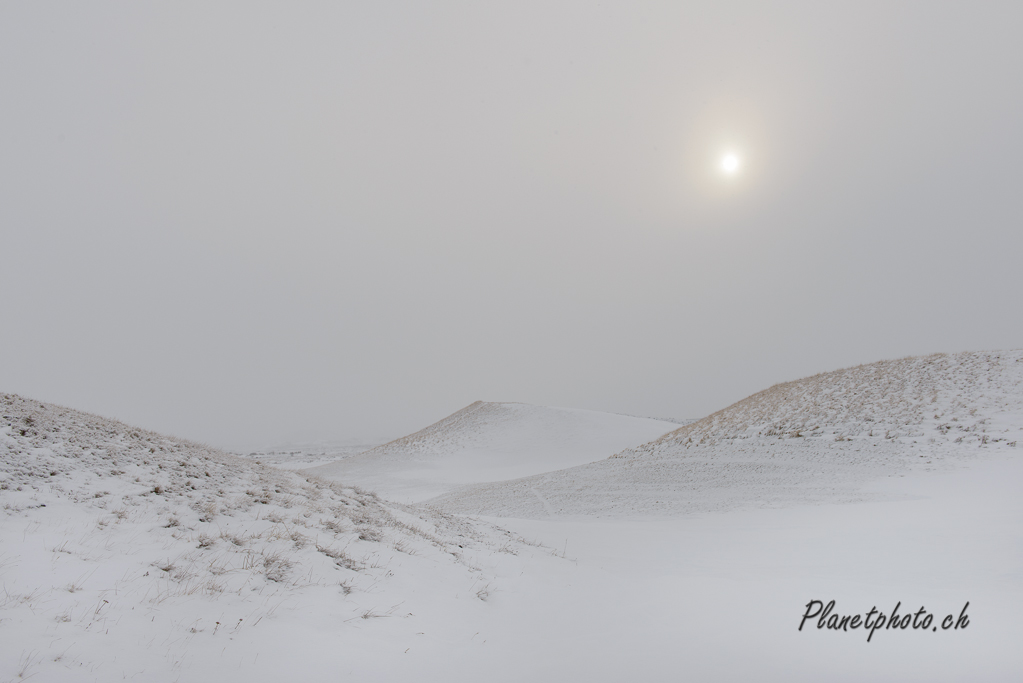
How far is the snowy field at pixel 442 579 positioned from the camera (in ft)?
18.1

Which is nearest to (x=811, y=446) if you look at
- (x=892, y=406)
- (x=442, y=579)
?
(x=892, y=406)

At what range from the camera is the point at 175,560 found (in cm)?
706

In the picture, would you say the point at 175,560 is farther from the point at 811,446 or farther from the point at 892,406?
the point at 892,406

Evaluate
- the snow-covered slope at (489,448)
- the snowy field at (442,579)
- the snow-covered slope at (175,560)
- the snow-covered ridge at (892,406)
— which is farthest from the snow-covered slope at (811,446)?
the snow-covered slope at (175,560)

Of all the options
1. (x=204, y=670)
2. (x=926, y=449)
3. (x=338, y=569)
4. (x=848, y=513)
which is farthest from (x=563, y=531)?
(x=926, y=449)

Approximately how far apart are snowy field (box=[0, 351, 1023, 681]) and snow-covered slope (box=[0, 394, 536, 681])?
33 millimetres

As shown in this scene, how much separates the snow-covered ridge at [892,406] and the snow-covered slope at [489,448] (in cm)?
1337

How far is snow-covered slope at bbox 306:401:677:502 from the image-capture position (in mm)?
40438

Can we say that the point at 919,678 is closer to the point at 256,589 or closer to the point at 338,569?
the point at 338,569

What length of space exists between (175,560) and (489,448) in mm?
42780

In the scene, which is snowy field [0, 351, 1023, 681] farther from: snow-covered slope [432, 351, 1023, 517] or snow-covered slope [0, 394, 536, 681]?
snow-covered slope [432, 351, 1023, 517]

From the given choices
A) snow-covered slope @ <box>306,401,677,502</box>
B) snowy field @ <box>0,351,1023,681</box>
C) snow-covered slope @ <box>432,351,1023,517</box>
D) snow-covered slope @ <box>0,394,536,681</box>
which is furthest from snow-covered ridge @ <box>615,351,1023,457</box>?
snow-covered slope @ <box>0,394,536,681</box>

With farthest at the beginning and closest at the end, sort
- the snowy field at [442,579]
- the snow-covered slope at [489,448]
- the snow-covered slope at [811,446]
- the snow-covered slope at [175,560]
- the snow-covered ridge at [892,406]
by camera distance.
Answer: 1. the snow-covered slope at [489,448]
2. the snow-covered ridge at [892,406]
3. the snow-covered slope at [811,446]
4. the snowy field at [442,579]
5. the snow-covered slope at [175,560]

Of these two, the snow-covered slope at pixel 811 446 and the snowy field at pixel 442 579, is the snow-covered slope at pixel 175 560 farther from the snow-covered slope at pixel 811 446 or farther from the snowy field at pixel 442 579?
the snow-covered slope at pixel 811 446
